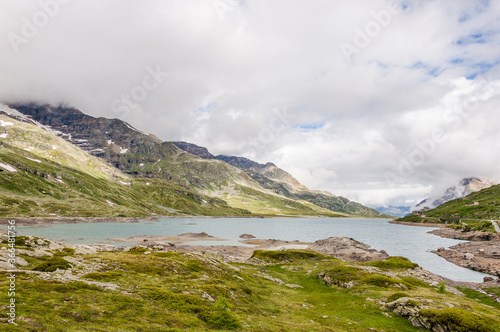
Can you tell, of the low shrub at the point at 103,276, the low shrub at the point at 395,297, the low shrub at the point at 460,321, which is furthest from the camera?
the low shrub at the point at 395,297

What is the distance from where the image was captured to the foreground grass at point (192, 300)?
17.8m

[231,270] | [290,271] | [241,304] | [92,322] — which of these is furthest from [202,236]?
[92,322]

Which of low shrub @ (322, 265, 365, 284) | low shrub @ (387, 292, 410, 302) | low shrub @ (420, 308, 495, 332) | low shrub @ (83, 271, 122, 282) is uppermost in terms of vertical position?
low shrub @ (420, 308, 495, 332)

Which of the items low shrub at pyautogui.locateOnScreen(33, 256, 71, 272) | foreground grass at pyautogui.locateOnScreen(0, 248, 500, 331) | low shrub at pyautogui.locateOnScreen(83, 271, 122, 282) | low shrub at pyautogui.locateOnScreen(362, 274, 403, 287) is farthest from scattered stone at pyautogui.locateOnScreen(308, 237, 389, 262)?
low shrub at pyautogui.locateOnScreen(33, 256, 71, 272)

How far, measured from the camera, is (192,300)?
25000 millimetres

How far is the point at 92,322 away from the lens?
55.8ft

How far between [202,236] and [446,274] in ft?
381

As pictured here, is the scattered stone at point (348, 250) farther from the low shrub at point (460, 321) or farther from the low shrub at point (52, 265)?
the low shrub at point (52, 265)

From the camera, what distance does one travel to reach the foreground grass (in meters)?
17.8

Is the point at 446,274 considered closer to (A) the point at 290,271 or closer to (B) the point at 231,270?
(A) the point at 290,271

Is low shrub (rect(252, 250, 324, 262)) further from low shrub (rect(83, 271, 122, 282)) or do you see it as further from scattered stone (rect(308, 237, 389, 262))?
low shrub (rect(83, 271, 122, 282))

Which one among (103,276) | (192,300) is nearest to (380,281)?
(192,300)

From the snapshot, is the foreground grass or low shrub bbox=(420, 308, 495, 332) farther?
low shrub bbox=(420, 308, 495, 332)

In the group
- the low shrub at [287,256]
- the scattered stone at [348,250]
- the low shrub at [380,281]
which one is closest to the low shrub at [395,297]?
the low shrub at [380,281]
